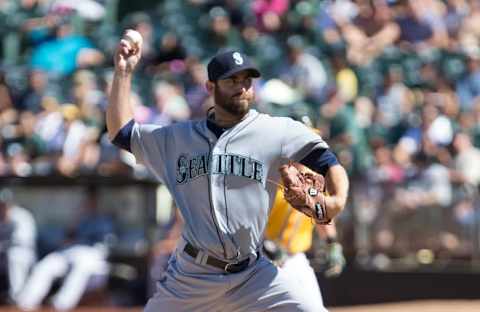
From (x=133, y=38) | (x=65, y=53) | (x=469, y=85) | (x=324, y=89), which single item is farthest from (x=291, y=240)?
(x=65, y=53)

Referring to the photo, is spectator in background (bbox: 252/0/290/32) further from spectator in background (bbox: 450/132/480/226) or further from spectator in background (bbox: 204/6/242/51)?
spectator in background (bbox: 450/132/480/226)

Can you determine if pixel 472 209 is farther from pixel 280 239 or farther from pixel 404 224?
pixel 280 239

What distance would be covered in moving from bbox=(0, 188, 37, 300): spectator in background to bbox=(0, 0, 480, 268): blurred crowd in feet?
2.07

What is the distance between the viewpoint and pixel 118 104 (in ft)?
17.5

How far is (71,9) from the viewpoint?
1480cm

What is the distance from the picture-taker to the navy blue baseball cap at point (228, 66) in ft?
17.0

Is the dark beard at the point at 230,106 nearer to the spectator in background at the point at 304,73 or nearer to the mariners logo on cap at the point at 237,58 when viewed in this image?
the mariners logo on cap at the point at 237,58

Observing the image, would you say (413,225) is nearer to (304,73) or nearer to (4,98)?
(304,73)

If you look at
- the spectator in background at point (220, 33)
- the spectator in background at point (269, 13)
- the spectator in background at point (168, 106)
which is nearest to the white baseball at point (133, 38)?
the spectator in background at point (168, 106)

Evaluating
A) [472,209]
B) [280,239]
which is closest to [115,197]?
[472,209]

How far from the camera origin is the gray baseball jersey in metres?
5.16

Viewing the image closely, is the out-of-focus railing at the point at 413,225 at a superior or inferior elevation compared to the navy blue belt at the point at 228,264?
inferior

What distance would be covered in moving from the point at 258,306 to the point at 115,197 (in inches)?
266

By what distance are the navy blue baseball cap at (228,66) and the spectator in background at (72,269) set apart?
253 inches
